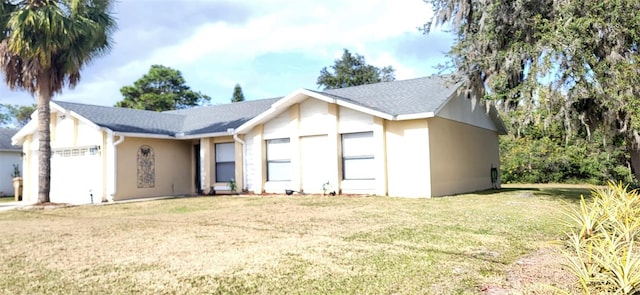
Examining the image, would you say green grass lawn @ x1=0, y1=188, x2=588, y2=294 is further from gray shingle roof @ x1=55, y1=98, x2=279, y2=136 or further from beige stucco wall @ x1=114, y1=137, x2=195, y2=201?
gray shingle roof @ x1=55, y1=98, x2=279, y2=136

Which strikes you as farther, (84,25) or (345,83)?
(345,83)

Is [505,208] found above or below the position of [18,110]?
below

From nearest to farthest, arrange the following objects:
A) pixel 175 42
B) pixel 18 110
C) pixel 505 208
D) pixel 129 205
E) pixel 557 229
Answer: pixel 557 229, pixel 505 208, pixel 129 205, pixel 175 42, pixel 18 110

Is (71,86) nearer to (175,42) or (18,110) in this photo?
(175,42)

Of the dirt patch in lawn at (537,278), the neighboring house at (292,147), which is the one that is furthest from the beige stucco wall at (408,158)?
the dirt patch in lawn at (537,278)

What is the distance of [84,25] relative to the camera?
14617 millimetres

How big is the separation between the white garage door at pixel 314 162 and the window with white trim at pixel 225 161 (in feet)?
11.6

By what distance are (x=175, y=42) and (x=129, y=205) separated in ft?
40.4

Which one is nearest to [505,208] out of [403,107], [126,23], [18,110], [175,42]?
[403,107]

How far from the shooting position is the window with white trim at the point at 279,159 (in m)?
15.9

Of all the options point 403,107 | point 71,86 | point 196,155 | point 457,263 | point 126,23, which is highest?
point 126,23

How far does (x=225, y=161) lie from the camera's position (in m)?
17.7

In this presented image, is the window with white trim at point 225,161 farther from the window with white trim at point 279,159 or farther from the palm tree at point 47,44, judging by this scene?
the palm tree at point 47,44

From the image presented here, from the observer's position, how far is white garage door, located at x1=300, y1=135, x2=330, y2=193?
589 inches
